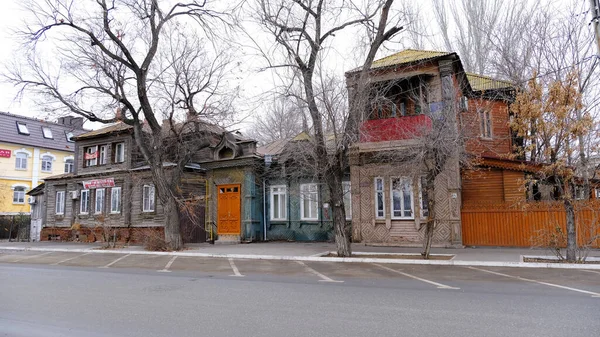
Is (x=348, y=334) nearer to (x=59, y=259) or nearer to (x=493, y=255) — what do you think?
(x=493, y=255)

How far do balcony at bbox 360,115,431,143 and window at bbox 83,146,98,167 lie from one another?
17924mm

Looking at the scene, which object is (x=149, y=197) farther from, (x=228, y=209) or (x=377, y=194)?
(x=377, y=194)

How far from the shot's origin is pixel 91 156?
25.1 metres

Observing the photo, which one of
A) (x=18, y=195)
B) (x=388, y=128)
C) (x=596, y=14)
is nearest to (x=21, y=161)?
(x=18, y=195)

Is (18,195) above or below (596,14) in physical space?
below

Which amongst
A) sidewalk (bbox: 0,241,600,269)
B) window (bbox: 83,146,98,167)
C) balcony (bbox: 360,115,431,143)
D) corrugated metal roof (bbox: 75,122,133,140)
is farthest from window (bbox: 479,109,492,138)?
window (bbox: 83,146,98,167)

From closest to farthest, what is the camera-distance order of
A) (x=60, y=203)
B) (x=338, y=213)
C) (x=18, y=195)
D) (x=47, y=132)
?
1. (x=338, y=213)
2. (x=60, y=203)
3. (x=18, y=195)
4. (x=47, y=132)

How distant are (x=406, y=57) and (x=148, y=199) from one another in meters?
15.5

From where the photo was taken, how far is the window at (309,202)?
19.5 metres

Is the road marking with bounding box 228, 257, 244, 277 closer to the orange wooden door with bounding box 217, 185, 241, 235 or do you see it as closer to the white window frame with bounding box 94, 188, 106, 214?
the orange wooden door with bounding box 217, 185, 241, 235

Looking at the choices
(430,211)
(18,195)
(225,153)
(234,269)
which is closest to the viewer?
(234,269)

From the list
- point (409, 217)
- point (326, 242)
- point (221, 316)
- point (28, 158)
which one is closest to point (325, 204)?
point (326, 242)

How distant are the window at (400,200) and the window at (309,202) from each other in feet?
13.1

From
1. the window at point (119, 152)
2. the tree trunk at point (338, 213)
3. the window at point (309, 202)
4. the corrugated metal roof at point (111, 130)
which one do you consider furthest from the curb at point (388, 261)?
the corrugated metal roof at point (111, 130)
